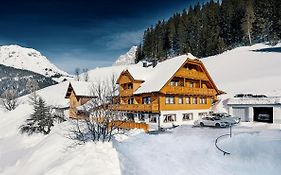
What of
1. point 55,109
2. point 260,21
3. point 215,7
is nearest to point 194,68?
point 55,109

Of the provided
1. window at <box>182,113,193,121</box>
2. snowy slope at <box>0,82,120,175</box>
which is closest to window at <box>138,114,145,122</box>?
window at <box>182,113,193,121</box>

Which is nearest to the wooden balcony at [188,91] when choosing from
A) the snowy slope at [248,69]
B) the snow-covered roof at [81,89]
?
the snowy slope at [248,69]

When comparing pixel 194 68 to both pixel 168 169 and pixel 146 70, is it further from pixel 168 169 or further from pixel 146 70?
pixel 168 169

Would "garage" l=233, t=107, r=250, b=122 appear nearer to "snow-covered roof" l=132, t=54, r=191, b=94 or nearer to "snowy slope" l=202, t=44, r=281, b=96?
"snowy slope" l=202, t=44, r=281, b=96

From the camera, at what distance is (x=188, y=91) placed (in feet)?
145

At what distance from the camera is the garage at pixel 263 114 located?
42406mm

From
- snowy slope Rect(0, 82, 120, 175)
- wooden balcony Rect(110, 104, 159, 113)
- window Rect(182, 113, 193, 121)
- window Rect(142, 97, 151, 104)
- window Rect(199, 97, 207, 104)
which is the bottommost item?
snowy slope Rect(0, 82, 120, 175)

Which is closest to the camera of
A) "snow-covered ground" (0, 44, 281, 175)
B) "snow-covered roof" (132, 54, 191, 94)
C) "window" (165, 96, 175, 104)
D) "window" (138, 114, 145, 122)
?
"snow-covered ground" (0, 44, 281, 175)

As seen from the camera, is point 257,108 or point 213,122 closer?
point 213,122

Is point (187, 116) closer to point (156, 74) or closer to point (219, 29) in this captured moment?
point (156, 74)

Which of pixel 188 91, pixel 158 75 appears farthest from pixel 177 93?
pixel 158 75

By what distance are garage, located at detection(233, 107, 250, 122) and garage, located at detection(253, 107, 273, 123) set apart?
1.39 m

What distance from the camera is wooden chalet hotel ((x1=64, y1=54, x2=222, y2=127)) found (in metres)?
41.3

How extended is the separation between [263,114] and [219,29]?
5863 centimetres
